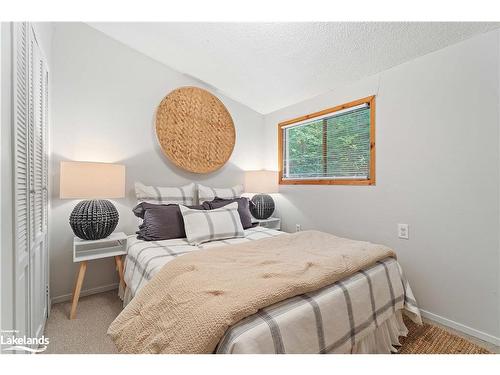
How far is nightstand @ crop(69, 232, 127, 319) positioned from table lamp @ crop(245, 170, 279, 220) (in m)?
1.54

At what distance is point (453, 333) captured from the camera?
1705 millimetres

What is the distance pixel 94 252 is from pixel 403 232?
2.69 meters

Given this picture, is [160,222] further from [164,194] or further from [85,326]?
[85,326]

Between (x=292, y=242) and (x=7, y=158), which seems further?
(x=292, y=242)

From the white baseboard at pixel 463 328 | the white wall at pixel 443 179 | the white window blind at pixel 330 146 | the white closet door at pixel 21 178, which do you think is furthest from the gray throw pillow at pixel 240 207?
the white baseboard at pixel 463 328

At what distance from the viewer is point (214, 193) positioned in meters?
2.72

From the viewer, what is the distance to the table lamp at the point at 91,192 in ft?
6.04

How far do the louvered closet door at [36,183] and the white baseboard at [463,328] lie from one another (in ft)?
8.99

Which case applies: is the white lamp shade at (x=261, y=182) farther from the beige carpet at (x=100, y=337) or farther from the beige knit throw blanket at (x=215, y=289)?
the beige carpet at (x=100, y=337)

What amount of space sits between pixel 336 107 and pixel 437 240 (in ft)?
5.18
